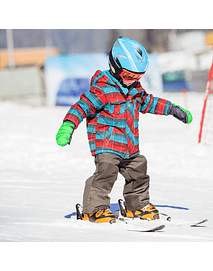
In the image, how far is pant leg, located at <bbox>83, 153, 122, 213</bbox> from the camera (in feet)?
12.0

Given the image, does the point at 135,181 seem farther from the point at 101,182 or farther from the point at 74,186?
the point at 74,186

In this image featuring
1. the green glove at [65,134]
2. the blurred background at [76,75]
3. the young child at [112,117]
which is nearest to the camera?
the green glove at [65,134]

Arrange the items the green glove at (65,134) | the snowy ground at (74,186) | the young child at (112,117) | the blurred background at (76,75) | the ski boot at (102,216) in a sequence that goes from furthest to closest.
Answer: the blurred background at (76,75), the ski boot at (102,216), the young child at (112,117), the snowy ground at (74,186), the green glove at (65,134)

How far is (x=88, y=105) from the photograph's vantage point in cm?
358

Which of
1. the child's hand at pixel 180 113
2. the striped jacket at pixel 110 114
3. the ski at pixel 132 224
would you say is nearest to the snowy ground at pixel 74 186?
the ski at pixel 132 224

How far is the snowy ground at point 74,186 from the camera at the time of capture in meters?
3.48

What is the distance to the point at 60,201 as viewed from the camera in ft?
15.3

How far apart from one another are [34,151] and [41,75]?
9.37 m

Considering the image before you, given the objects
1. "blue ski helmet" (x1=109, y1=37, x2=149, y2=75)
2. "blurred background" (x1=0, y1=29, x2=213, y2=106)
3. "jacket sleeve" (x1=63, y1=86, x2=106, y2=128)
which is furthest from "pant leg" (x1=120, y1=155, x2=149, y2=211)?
"blurred background" (x1=0, y1=29, x2=213, y2=106)

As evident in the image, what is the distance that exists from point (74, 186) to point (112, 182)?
1.64 m

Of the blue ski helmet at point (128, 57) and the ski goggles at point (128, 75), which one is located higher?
the blue ski helmet at point (128, 57)

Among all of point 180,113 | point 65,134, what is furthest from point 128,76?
point 65,134

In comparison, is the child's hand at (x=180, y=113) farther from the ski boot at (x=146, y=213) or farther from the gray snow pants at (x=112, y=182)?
the ski boot at (x=146, y=213)

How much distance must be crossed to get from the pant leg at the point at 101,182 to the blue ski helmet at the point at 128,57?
29.8 inches
